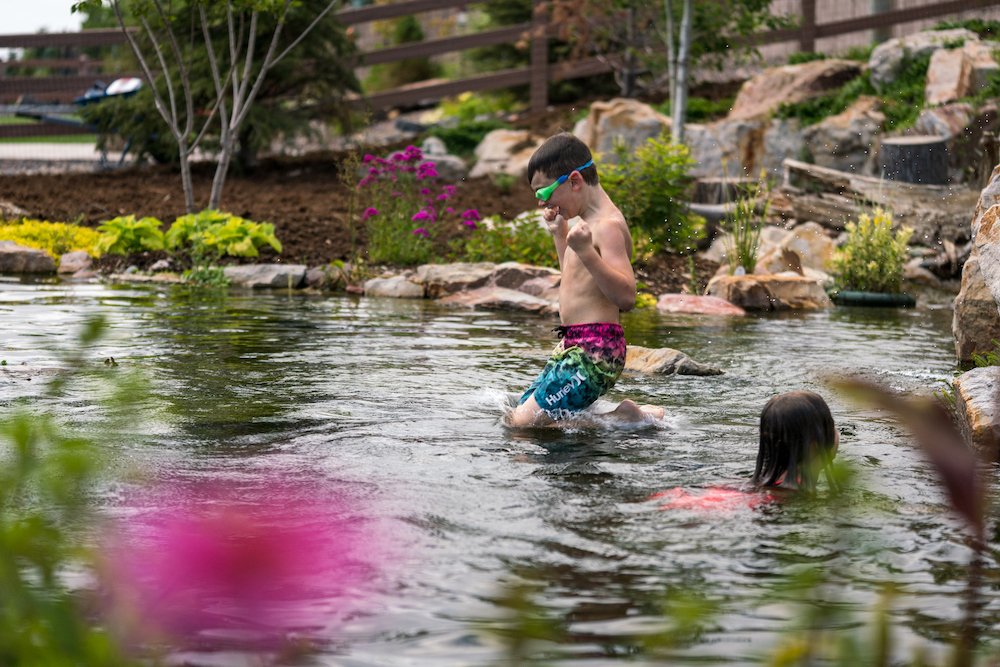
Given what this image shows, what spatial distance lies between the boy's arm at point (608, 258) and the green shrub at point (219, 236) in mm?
8116

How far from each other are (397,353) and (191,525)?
279 inches

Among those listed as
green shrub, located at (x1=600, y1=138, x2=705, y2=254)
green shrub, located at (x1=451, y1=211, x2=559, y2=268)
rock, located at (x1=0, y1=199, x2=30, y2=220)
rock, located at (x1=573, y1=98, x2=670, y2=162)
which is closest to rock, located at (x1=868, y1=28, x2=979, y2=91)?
rock, located at (x1=573, y1=98, x2=670, y2=162)

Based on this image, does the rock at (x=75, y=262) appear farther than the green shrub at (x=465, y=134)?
No

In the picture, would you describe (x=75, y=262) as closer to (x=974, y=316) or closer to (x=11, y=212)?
(x=11, y=212)

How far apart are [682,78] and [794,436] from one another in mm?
13311

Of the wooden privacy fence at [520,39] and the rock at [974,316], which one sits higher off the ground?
the wooden privacy fence at [520,39]

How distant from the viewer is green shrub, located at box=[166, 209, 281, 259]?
43.5ft

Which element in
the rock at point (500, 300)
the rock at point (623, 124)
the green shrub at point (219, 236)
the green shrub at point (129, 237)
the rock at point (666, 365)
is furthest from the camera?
the rock at point (623, 124)

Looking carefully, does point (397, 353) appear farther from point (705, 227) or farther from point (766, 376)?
point (705, 227)

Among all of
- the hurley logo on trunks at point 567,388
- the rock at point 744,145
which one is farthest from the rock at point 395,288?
the rock at point 744,145

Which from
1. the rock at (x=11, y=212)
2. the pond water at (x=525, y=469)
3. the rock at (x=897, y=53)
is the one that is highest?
the rock at (x=897, y=53)

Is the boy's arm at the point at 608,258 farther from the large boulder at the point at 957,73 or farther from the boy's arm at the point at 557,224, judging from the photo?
the large boulder at the point at 957,73

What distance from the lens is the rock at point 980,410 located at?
5191 millimetres

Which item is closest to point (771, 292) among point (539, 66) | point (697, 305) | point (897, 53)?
point (697, 305)
